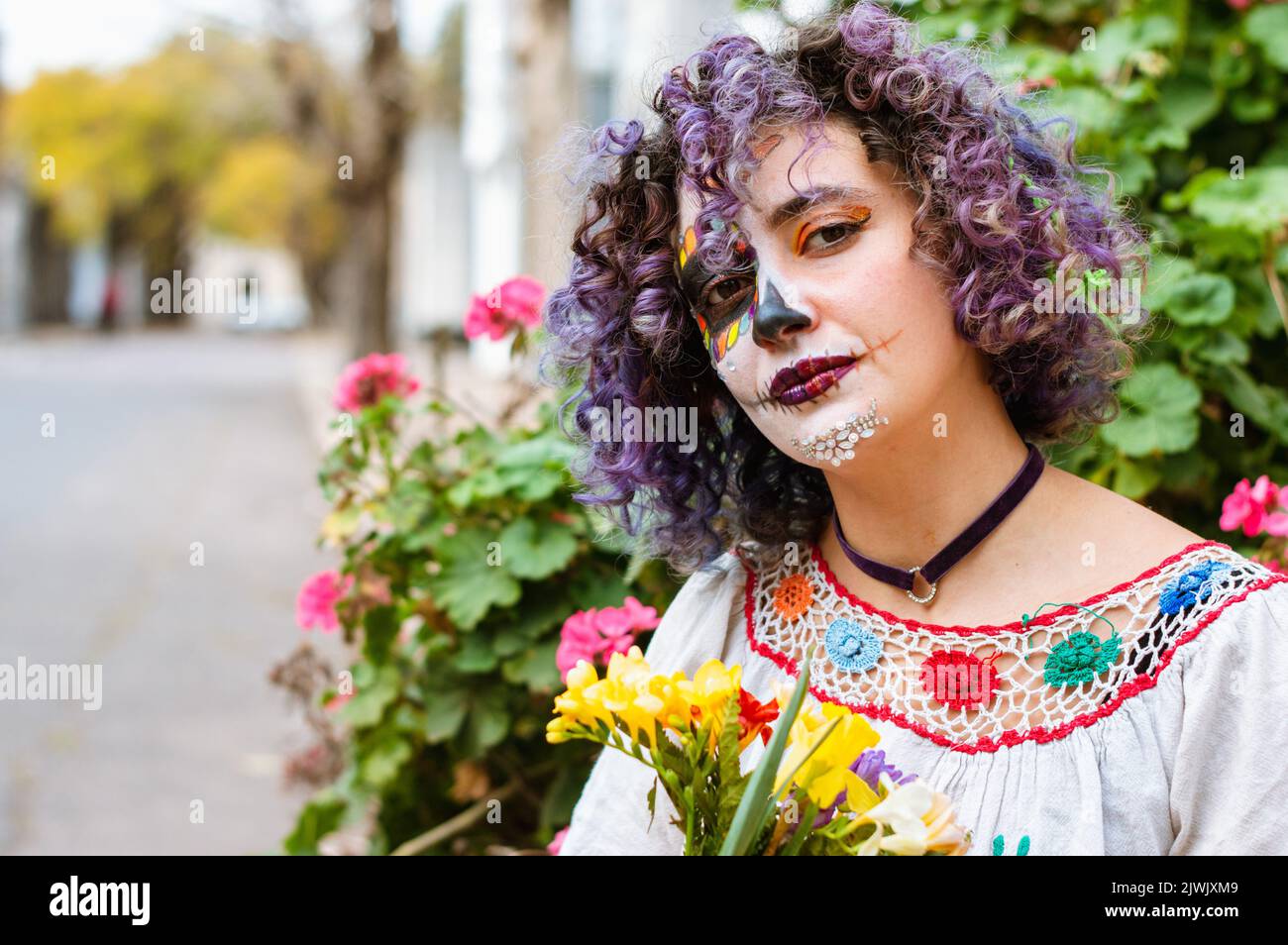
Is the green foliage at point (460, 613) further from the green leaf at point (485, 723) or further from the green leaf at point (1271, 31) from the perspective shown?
the green leaf at point (1271, 31)

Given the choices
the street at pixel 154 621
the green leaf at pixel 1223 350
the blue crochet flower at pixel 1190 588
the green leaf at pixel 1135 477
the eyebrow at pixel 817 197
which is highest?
the eyebrow at pixel 817 197

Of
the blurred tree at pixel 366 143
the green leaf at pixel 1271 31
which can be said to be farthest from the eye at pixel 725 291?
the blurred tree at pixel 366 143

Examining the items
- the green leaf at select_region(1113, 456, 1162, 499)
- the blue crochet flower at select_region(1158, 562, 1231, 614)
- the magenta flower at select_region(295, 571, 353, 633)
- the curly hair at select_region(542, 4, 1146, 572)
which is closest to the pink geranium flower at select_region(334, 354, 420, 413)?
the magenta flower at select_region(295, 571, 353, 633)

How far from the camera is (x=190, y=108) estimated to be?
42.6m

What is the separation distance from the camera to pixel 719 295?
1761 millimetres

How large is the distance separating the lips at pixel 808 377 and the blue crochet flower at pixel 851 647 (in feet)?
1.03

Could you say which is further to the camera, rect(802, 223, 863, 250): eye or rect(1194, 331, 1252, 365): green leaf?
rect(1194, 331, 1252, 365): green leaf

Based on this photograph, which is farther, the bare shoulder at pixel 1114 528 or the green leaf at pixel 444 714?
the green leaf at pixel 444 714

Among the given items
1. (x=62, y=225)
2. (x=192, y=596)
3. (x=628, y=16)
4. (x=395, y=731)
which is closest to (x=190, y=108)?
(x=62, y=225)

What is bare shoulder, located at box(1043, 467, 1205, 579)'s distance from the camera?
1.62 m

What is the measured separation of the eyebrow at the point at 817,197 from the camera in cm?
164

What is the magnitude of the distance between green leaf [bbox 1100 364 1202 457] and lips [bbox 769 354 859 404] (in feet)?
3.51

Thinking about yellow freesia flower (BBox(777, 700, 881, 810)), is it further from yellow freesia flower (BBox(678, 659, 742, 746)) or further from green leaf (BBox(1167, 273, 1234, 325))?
green leaf (BBox(1167, 273, 1234, 325))

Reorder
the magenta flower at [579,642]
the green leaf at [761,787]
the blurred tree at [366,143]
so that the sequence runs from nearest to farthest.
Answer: the green leaf at [761,787] → the magenta flower at [579,642] → the blurred tree at [366,143]
